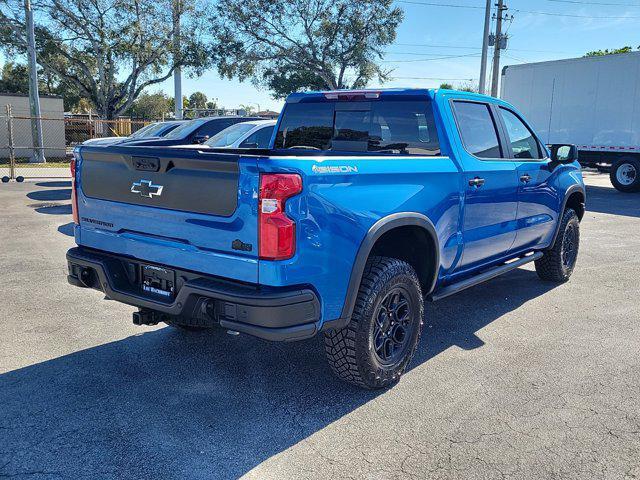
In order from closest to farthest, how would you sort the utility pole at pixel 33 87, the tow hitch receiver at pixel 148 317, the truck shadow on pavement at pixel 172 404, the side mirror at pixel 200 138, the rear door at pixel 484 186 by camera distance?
the truck shadow on pavement at pixel 172 404 → the tow hitch receiver at pixel 148 317 → the rear door at pixel 484 186 → the side mirror at pixel 200 138 → the utility pole at pixel 33 87

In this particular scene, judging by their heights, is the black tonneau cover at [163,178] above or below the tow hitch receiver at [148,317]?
above

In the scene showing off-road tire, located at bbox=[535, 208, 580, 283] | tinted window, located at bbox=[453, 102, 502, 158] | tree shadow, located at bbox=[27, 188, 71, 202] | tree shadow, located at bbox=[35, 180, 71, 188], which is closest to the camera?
tinted window, located at bbox=[453, 102, 502, 158]

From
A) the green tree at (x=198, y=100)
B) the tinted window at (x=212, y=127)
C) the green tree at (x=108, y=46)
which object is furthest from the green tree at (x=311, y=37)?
the green tree at (x=198, y=100)

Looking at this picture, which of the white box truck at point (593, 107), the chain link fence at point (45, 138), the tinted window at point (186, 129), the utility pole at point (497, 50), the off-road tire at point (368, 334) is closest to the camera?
the off-road tire at point (368, 334)

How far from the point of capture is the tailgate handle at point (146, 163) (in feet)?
11.2

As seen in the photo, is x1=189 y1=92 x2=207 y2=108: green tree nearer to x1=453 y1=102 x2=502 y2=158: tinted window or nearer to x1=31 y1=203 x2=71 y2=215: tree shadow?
x1=31 y1=203 x2=71 y2=215: tree shadow

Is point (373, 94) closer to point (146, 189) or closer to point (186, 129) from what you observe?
point (146, 189)

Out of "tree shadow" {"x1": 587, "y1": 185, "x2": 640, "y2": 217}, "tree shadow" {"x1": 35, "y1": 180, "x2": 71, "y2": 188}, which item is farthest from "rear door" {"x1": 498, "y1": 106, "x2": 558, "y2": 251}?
"tree shadow" {"x1": 35, "y1": 180, "x2": 71, "y2": 188}

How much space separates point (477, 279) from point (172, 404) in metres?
2.67

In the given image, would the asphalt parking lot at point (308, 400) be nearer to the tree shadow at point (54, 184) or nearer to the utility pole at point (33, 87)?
the tree shadow at point (54, 184)

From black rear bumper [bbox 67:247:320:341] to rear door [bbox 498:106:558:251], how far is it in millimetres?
3025

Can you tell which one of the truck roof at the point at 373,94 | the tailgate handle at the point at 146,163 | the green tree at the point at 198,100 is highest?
the green tree at the point at 198,100

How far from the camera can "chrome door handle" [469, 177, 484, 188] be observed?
174 inches

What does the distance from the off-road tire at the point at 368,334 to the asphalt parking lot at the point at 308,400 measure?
163mm
